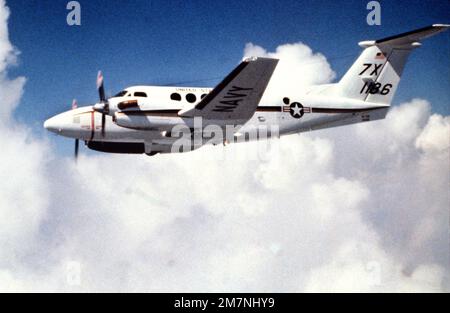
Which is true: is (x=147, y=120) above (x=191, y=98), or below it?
below

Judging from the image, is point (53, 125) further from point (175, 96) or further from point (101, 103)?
point (175, 96)

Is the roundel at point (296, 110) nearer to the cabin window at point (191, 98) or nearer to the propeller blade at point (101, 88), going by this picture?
the cabin window at point (191, 98)

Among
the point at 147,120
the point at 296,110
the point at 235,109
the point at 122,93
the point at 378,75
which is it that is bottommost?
the point at 147,120

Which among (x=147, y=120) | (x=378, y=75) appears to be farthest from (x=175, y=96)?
(x=378, y=75)

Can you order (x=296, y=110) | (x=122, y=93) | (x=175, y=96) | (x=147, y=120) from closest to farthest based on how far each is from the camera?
(x=147, y=120) → (x=122, y=93) → (x=175, y=96) → (x=296, y=110)

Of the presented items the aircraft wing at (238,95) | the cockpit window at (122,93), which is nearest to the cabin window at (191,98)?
the aircraft wing at (238,95)

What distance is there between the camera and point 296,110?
70.4ft

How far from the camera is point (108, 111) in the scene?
1934cm

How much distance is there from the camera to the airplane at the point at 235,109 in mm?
19156

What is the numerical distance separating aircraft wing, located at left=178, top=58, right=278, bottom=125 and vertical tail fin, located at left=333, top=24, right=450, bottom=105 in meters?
5.09

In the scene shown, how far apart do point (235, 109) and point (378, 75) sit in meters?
7.02

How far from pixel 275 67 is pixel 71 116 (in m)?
7.80
